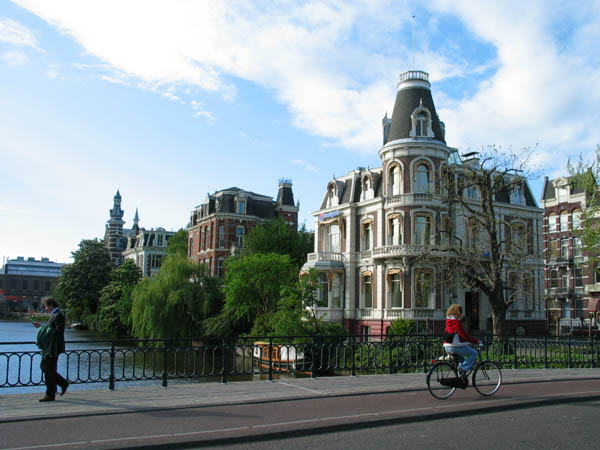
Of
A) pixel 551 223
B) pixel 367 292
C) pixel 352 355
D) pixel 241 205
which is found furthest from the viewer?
pixel 241 205

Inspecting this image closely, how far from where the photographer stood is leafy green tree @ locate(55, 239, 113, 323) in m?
70.6

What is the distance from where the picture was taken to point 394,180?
125 feet

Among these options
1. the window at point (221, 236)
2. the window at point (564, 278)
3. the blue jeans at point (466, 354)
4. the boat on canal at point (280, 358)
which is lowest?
the boat on canal at point (280, 358)

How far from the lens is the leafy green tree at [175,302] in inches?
1606

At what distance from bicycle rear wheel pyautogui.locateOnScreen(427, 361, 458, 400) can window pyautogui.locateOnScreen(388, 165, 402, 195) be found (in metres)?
27.2

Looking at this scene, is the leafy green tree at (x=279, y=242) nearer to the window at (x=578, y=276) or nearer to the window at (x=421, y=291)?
the window at (x=421, y=291)

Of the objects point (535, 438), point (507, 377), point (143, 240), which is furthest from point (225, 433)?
point (143, 240)

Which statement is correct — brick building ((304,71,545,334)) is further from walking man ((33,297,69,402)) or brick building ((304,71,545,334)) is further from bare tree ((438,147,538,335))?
walking man ((33,297,69,402))

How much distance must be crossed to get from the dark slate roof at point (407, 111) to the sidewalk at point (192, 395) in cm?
2510

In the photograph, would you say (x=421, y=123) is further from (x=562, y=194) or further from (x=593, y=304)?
(x=593, y=304)

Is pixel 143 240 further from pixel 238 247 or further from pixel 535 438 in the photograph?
pixel 535 438

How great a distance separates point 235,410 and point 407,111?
103 feet

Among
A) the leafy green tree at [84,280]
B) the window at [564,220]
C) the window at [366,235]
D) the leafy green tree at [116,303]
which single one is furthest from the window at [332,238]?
the leafy green tree at [84,280]

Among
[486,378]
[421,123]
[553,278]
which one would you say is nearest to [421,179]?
[421,123]
